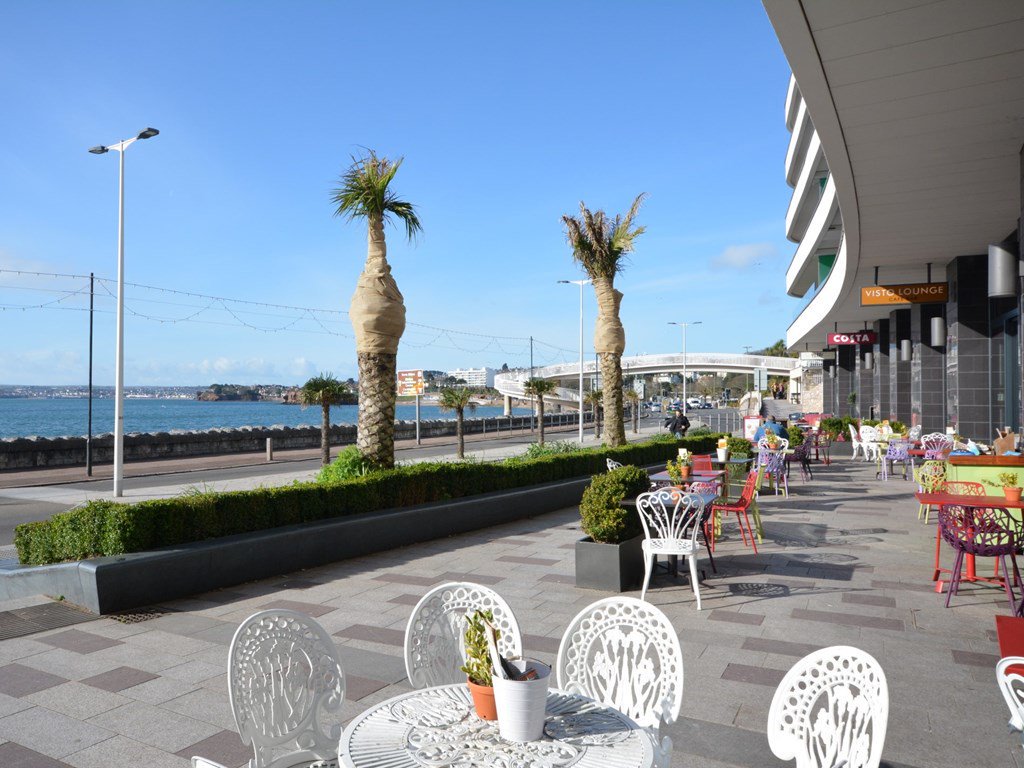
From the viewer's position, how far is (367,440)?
11180 millimetres

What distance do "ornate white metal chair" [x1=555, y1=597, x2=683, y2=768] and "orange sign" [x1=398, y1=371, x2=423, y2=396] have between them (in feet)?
113

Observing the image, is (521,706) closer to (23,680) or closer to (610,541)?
(23,680)

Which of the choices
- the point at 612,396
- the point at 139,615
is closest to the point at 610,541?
the point at 139,615

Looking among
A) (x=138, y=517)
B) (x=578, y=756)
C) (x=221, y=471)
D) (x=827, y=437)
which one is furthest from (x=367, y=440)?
(x=827, y=437)

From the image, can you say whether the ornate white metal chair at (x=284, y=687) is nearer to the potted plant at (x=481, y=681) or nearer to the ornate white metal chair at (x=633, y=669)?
the potted plant at (x=481, y=681)

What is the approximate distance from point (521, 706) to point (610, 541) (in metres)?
5.12

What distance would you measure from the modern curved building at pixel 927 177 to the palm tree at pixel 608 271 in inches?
195

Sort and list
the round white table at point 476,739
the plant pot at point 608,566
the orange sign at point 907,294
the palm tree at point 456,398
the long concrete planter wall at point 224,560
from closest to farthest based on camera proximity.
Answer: the round white table at point 476,739, the long concrete planter wall at point 224,560, the plant pot at point 608,566, the orange sign at point 907,294, the palm tree at point 456,398

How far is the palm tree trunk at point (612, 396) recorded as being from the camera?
17.2m

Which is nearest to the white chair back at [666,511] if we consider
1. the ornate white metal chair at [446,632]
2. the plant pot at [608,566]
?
the plant pot at [608,566]

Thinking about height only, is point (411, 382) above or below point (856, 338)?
below

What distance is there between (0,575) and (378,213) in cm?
745

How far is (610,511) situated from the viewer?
7.38 metres

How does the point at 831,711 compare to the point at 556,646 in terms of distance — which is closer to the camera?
the point at 831,711
